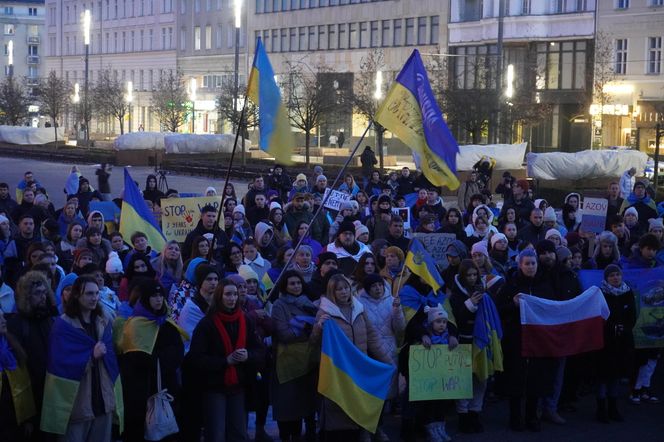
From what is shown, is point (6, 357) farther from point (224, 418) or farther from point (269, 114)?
point (269, 114)

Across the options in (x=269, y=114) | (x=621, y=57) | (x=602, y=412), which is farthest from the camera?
(x=621, y=57)

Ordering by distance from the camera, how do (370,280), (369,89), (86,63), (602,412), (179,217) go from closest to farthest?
(370,280), (602,412), (179,217), (369,89), (86,63)

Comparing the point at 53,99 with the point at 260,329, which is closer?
the point at 260,329

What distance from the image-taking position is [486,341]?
9.88 m

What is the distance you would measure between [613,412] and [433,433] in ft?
6.53

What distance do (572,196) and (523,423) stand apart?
7.46 meters

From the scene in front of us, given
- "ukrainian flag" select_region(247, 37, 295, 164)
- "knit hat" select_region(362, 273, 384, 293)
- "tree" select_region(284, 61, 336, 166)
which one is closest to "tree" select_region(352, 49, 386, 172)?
"tree" select_region(284, 61, 336, 166)

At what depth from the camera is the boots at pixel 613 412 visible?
10.6m

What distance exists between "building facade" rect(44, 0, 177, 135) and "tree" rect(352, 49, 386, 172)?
2726cm

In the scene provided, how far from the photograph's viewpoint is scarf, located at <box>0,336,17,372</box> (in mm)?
7605

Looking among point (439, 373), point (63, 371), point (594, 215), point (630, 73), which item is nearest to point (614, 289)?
point (439, 373)

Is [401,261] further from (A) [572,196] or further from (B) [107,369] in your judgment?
(A) [572,196]

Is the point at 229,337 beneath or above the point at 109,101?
beneath

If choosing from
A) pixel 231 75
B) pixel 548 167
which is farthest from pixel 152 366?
pixel 231 75
